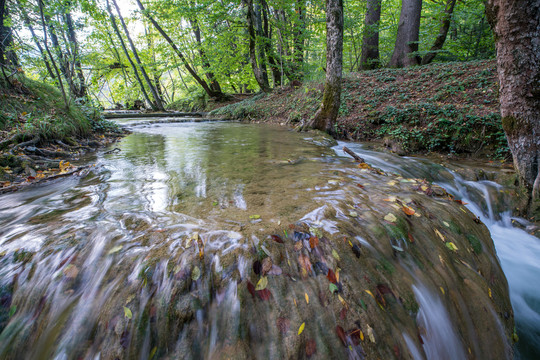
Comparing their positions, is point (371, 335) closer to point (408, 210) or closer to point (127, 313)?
point (408, 210)

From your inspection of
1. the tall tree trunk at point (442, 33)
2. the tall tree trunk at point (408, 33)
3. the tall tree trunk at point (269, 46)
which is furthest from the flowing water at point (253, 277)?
the tall tree trunk at point (269, 46)

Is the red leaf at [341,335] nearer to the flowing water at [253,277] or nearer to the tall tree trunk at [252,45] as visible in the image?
the flowing water at [253,277]

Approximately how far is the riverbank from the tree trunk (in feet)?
22.6

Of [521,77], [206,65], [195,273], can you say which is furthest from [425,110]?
[206,65]

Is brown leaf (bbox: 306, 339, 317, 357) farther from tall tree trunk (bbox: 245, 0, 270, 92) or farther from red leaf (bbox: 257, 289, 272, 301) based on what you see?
tall tree trunk (bbox: 245, 0, 270, 92)

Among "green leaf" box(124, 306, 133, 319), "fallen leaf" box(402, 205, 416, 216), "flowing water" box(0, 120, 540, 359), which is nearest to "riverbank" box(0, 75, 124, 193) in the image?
"flowing water" box(0, 120, 540, 359)

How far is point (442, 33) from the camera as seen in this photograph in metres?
10.9

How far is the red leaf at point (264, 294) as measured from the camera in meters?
1.56

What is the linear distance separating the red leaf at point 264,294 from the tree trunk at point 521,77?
14.1 feet

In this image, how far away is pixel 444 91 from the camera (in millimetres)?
7164

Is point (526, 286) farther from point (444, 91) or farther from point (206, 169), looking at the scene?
point (444, 91)

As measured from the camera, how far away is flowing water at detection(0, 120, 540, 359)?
143 centimetres

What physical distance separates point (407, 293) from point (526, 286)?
2116mm

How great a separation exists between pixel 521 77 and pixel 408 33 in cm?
993
